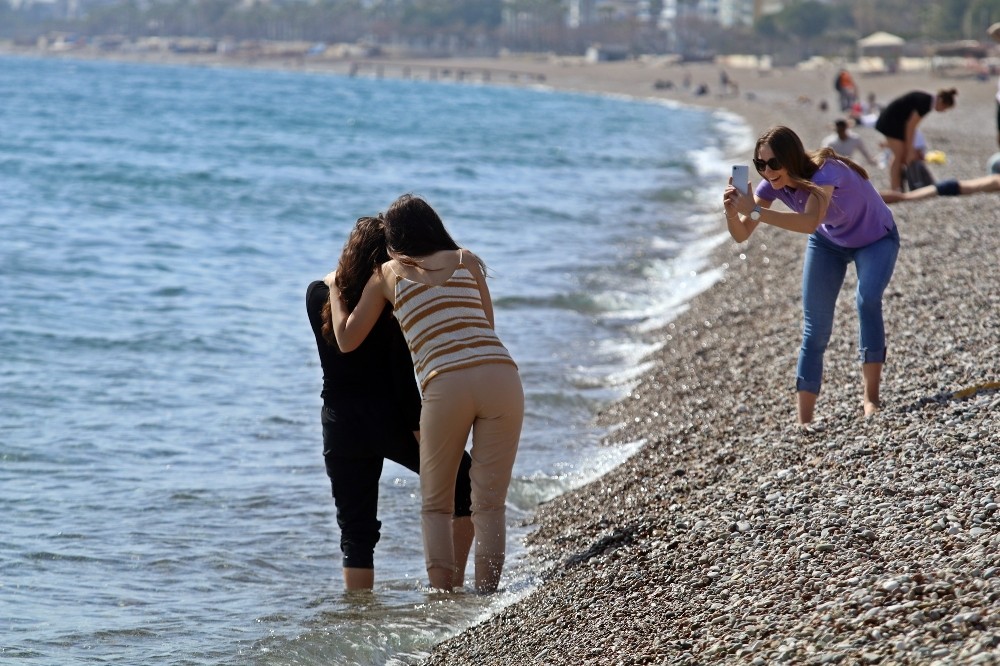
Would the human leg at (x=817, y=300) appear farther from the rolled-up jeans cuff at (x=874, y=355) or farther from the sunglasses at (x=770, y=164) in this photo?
the sunglasses at (x=770, y=164)

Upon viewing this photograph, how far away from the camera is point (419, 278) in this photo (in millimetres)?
4586

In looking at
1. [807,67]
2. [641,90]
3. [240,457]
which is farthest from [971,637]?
[807,67]

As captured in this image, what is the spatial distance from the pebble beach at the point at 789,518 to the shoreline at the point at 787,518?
0.03 ft

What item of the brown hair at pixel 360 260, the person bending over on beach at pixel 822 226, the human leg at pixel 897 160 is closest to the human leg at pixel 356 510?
the brown hair at pixel 360 260

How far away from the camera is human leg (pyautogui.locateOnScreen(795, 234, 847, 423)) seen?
5.82 metres

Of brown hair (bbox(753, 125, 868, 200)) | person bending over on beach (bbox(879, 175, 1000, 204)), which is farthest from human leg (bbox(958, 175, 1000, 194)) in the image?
brown hair (bbox(753, 125, 868, 200))

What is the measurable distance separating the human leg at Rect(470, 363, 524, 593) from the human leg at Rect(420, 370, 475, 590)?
2.4 inches

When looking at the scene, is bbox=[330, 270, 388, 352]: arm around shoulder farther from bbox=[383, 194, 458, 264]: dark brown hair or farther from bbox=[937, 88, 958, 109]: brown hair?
bbox=[937, 88, 958, 109]: brown hair

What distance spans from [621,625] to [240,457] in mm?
4197

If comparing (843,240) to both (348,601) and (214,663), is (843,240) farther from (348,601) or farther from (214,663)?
(214,663)

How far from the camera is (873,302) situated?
228 inches

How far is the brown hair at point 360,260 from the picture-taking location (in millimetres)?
4727

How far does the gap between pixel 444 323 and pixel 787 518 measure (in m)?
1.52

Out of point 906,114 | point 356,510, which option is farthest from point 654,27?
point 356,510
